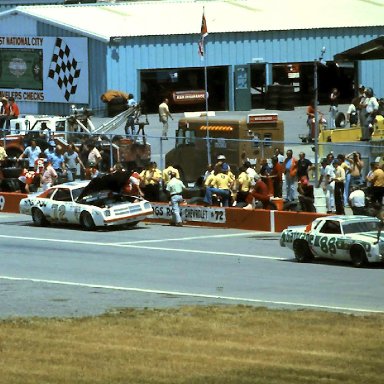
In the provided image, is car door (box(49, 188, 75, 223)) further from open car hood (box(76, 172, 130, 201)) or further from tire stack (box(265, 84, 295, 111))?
tire stack (box(265, 84, 295, 111))

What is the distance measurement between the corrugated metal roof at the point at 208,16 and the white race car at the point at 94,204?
21.5 meters

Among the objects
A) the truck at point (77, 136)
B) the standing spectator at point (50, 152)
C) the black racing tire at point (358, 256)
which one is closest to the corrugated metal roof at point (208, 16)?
the truck at point (77, 136)

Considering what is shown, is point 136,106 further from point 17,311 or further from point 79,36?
point 17,311

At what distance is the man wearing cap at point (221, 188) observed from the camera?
37.2m

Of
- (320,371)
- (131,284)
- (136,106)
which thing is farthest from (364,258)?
(136,106)

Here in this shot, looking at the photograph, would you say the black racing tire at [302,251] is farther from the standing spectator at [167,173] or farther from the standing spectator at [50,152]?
the standing spectator at [50,152]

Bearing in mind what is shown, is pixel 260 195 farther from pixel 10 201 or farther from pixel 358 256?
pixel 10 201

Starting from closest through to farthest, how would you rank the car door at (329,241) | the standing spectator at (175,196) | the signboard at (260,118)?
the car door at (329,241)
the standing spectator at (175,196)
the signboard at (260,118)

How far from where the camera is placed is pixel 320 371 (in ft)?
54.0

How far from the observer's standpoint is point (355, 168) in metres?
35.2

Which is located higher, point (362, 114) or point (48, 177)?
point (362, 114)

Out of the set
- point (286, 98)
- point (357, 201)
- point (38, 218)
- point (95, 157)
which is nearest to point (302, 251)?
point (357, 201)

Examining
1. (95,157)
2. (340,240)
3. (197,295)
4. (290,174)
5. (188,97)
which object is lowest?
(197,295)

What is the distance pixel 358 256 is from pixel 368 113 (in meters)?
13.8
